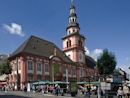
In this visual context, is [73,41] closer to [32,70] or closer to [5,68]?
[32,70]

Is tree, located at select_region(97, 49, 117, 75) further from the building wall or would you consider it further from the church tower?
the building wall

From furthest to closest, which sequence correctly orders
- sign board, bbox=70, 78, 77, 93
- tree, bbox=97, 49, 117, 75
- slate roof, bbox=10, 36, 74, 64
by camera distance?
tree, bbox=97, 49, 117, 75 → slate roof, bbox=10, 36, 74, 64 → sign board, bbox=70, 78, 77, 93

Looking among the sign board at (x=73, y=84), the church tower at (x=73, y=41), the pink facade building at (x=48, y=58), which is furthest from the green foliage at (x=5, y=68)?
the church tower at (x=73, y=41)

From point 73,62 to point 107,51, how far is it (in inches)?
462

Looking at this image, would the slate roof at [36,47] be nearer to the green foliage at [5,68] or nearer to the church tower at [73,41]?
the green foliage at [5,68]

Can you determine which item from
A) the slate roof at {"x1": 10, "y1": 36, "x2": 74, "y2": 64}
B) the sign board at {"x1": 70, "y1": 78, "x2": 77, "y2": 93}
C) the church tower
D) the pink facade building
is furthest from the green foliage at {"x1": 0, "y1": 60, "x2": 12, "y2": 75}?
the church tower

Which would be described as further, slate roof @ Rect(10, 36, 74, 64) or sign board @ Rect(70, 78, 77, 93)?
slate roof @ Rect(10, 36, 74, 64)

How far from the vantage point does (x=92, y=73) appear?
6831cm

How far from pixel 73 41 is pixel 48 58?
1428cm

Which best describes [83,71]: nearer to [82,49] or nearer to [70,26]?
[82,49]

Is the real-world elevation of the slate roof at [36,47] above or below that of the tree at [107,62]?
above

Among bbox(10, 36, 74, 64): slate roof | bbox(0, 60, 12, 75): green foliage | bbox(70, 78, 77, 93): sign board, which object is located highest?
bbox(10, 36, 74, 64): slate roof

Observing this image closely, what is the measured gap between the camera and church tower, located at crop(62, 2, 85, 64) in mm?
57375

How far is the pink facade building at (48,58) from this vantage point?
133ft
